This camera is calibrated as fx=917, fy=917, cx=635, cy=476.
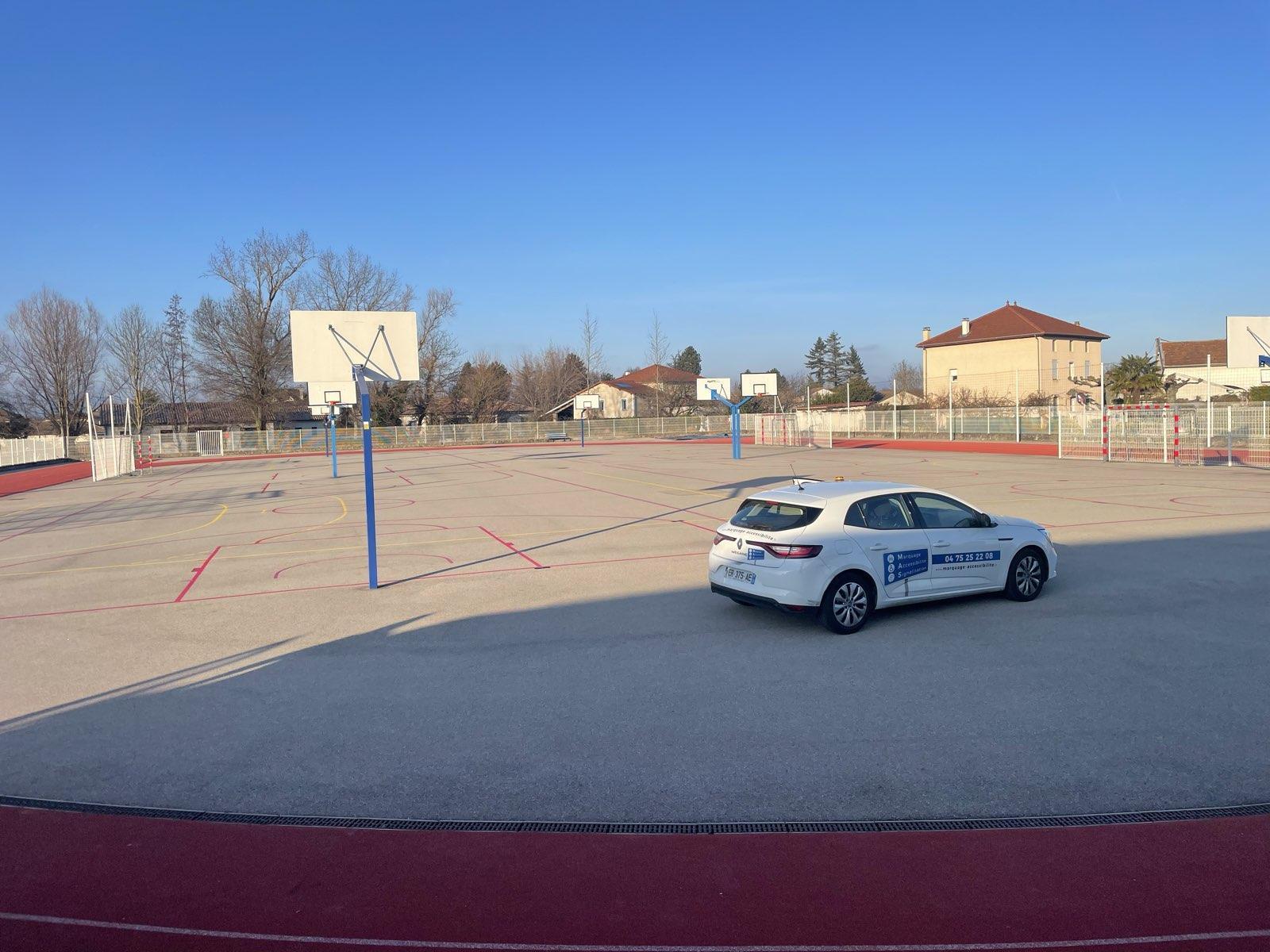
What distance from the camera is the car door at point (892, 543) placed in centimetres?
946

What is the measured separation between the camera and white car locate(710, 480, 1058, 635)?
9141 mm

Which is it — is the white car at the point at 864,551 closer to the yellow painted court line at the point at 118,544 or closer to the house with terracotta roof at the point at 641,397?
the yellow painted court line at the point at 118,544

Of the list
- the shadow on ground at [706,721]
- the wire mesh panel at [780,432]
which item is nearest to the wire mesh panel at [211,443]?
the wire mesh panel at [780,432]

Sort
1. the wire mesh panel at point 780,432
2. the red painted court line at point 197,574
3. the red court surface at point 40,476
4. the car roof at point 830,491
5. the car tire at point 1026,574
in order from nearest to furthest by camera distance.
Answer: the car roof at point 830,491 < the car tire at point 1026,574 < the red painted court line at point 197,574 < the red court surface at point 40,476 < the wire mesh panel at point 780,432

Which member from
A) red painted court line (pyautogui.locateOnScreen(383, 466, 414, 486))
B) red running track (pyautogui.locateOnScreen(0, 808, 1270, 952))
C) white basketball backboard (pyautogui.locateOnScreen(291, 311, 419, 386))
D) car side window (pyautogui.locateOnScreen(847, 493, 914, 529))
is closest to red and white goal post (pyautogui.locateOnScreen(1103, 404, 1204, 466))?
red painted court line (pyautogui.locateOnScreen(383, 466, 414, 486))

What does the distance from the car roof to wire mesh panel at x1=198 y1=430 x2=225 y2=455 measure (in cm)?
6616

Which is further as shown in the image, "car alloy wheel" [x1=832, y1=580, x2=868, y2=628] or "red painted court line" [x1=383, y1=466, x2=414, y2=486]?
"red painted court line" [x1=383, y1=466, x2=414, y2=486]

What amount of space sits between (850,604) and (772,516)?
123 cm

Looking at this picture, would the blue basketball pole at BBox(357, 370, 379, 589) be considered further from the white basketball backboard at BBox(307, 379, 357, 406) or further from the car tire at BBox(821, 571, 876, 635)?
the white basketball backboard at BBox(307, 379, 357, 406)

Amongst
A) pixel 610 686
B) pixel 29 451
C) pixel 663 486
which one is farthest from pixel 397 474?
pixel 610 686

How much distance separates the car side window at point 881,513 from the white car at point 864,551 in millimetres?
12

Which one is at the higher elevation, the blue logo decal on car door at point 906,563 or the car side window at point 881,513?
the car side window at point 881,513

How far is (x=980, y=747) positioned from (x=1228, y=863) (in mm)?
1788

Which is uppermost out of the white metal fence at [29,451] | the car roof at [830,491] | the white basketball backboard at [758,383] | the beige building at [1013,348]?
the beige building at [1013,348]
